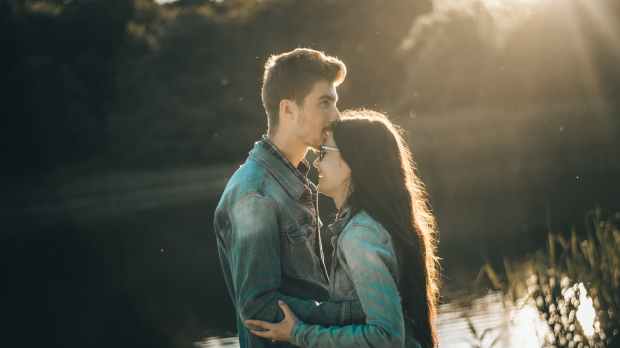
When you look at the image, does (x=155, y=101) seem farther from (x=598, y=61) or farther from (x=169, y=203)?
(x=598, y=61)

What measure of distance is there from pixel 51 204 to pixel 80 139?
3642 mm

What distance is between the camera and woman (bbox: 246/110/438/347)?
9.62 feet

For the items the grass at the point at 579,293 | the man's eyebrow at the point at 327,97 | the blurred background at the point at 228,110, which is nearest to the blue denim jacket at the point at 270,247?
the man's eyebrow at the point at 327,97

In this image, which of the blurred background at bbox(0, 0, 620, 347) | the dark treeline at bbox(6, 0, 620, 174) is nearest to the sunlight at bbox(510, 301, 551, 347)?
the blurred background at bbox(0, 0, 620, 347)

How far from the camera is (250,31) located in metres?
32.8

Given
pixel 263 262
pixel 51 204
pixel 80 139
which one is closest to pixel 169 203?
pixel 51 204

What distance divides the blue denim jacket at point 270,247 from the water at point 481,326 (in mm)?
3267

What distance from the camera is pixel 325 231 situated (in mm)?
3309

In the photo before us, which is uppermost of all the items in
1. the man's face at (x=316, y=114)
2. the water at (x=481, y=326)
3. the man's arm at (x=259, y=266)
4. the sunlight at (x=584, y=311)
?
the man's face at (x=316, y=114)

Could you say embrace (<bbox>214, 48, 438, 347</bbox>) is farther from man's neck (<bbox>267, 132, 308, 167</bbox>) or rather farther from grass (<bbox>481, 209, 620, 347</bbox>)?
grass (<bbox>481, 209, 620, 347</bbox>)

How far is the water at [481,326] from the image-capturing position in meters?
6.83

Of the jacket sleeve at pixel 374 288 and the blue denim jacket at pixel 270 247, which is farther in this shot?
the blue denim jacket at pixel 270 247

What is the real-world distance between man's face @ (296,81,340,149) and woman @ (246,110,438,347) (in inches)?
11.0

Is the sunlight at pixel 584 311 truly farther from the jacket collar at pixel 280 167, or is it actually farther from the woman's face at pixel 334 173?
the woman's face at pixel 334 173
